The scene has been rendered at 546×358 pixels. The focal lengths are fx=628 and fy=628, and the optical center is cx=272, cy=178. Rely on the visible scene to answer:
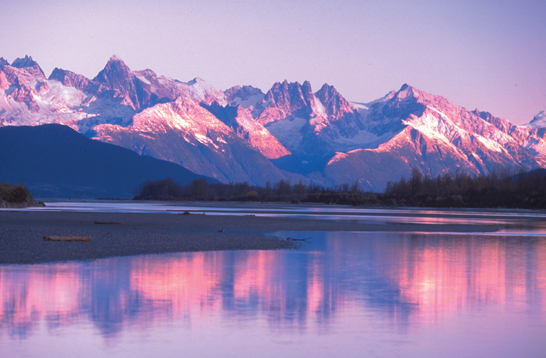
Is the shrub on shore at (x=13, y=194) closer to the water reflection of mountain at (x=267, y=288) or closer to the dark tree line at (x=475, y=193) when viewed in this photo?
the water reflection of mountain at (x=267, y=288)

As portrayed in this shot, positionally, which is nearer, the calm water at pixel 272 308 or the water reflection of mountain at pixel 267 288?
the calm water at pixel 272 308

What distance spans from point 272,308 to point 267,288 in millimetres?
3301

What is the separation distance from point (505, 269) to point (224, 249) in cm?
1419

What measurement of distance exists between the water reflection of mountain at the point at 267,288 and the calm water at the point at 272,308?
0.15ft

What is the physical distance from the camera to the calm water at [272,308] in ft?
41.3

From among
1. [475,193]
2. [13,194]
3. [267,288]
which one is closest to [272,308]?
[267,288]

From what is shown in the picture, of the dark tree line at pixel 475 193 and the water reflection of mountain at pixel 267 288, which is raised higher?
the dark tree line at pixel 475 193

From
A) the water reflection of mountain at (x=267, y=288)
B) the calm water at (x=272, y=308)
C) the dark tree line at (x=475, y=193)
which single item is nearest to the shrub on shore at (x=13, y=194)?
the water reflection of mountain at (x=267, y=288)

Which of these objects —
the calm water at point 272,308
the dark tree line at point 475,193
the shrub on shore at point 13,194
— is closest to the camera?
the calm water at point 272,308

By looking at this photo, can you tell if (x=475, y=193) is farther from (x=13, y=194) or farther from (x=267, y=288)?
(x=267, y=288)

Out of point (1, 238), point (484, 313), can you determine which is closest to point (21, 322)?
point (484, 313)

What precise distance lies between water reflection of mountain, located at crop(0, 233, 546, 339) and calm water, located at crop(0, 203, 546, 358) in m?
0.05

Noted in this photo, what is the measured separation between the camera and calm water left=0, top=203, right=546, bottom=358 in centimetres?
1259

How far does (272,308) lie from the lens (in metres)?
16.4
